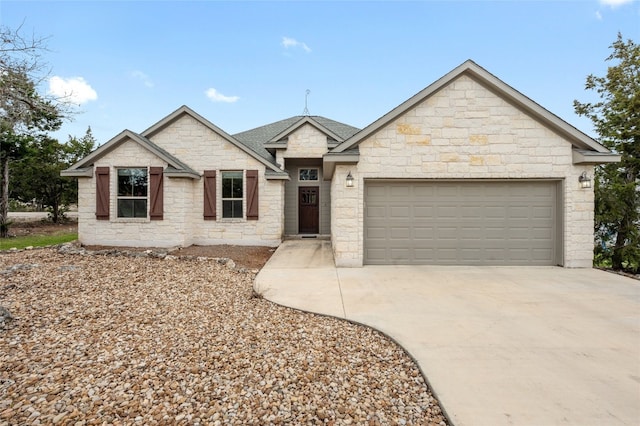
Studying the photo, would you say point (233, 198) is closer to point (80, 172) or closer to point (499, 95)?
point (80, 172)

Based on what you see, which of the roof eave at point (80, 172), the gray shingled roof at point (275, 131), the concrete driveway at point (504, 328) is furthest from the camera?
the gray shingled roof at point (275, 131)

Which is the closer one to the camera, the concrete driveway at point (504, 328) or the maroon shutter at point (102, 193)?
the concrete driveway at point (504, 328)

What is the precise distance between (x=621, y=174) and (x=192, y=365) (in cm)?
1173

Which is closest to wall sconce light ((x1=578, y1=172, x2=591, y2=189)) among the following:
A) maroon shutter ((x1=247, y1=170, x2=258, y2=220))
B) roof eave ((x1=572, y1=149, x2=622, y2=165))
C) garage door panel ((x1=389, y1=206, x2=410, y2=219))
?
roof eave ((x1=572, y1=149, x2=622, y2=165))

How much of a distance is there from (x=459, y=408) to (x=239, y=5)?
523 inches

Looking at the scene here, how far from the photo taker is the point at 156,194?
954cm

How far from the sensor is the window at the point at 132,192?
962 cm

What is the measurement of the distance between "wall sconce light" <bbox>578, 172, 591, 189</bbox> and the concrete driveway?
2027mm

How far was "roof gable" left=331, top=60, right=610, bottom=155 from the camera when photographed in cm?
662

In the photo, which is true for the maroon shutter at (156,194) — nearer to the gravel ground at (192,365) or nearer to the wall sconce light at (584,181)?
the gravel ground at (192,365)

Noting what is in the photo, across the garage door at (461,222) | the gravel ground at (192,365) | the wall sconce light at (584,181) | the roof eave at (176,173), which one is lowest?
the gravel ground at (192,365)

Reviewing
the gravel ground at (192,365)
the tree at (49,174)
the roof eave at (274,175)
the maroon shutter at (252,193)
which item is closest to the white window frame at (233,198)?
the maroon shutter at (252,193)

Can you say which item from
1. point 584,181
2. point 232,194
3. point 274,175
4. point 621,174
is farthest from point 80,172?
point 621,174

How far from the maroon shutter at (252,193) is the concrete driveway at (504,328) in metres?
4.14
